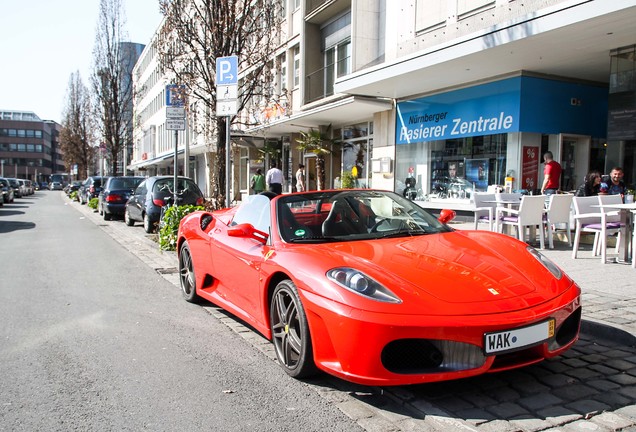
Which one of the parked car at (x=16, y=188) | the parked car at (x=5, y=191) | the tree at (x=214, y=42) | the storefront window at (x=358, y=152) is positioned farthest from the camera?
the parked car at (x=16, y=188)

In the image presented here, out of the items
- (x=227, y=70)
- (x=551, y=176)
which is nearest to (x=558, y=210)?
(x=551, y=176)

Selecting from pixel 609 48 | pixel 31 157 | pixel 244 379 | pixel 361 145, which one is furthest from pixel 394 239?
pixel 31 157

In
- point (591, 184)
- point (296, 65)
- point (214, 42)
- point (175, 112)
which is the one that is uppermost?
point (296, 65)

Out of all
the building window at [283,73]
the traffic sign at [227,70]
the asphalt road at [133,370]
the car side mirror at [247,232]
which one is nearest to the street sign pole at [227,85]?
the traffic sign at [227,70]

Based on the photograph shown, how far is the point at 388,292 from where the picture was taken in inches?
120

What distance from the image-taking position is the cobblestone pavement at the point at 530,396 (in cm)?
282

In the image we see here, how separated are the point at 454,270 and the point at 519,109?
10.0 m

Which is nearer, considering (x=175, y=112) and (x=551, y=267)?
(x=551, y=267)

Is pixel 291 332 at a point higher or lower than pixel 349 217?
lower

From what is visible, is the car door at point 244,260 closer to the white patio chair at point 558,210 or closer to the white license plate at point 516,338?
the white license plate at point 516,338

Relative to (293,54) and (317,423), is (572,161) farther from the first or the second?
(293,54)

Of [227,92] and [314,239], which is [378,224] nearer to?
[314,239]

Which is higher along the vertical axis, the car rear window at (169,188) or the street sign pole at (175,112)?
the street sign pole at (175,112)

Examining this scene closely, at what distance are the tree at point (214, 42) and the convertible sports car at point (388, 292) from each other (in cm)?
777
